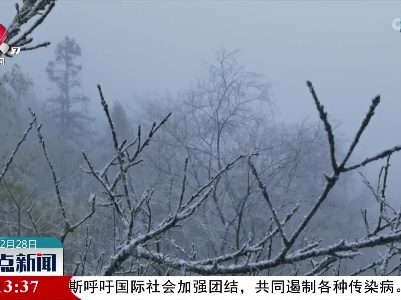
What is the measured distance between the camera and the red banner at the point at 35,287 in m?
1.71

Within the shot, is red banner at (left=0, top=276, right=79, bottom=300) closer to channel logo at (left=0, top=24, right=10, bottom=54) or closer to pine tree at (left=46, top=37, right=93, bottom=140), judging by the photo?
channel logo at (left=0, top=24, right=10, bottom=54)

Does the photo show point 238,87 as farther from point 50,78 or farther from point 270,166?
point 50,78

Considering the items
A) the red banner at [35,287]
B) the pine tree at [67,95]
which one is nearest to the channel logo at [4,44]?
the red banner at [35,287]

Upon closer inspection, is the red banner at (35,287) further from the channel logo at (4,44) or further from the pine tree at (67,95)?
the pine tree at (67,95)

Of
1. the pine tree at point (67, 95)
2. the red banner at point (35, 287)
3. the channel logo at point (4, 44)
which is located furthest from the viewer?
the pine tree at point (67, 95)

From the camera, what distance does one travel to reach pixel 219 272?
120 centimetres

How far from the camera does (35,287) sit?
174 cm

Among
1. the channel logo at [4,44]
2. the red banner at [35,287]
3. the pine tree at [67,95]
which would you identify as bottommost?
the red banner at [35,287]

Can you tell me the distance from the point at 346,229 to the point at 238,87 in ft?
23.6

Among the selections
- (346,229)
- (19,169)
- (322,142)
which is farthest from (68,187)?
(346,229)

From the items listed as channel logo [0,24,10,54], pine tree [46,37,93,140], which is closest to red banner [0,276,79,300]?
channel logo [0,24,10,54]

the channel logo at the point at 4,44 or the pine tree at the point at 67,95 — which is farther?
the pine tree at the point at 67,95

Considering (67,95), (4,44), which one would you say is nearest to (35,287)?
(4,44)

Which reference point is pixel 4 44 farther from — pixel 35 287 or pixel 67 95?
pixel 67 95
